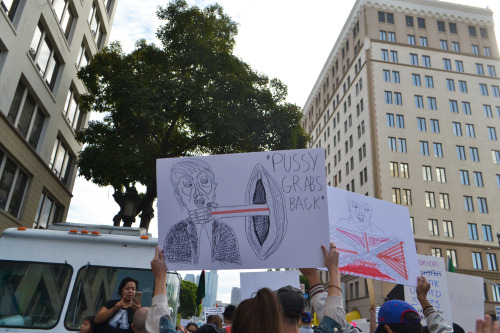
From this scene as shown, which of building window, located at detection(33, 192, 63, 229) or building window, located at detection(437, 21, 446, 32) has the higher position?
building window, located at detection(437, 21, 446, 32)

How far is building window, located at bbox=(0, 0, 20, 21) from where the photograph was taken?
534 inches

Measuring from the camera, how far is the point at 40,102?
55.8 feet

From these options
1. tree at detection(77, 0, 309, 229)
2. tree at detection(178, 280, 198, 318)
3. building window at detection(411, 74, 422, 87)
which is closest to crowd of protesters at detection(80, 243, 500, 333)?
tree at detection(77, 0, 309, 229)

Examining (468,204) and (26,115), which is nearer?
(26,115)

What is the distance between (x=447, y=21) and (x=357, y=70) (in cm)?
1375

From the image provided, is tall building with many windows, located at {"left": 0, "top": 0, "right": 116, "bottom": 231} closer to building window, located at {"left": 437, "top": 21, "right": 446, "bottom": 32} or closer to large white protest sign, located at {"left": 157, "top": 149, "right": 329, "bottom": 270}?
→ large white protest sign, located at {"left": 157, "top": 149, "right": 329, "bottom": 270}

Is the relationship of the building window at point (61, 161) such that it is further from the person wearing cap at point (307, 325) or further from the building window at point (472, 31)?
the building window at point (472, 31)

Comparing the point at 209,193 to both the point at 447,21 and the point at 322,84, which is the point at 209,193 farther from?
the point at 322,84

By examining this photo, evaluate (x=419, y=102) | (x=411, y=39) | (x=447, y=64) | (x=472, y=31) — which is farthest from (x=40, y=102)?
(x=472, y=31)

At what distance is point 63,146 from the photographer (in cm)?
2094

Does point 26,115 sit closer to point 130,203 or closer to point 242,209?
point 130,203

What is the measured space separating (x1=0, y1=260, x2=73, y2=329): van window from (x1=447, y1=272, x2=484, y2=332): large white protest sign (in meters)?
5.62

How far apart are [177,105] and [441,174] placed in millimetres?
36909

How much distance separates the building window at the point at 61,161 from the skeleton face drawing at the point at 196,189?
1832cm
